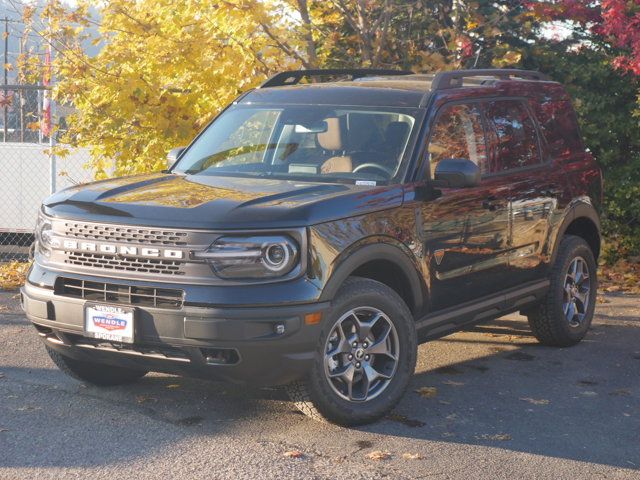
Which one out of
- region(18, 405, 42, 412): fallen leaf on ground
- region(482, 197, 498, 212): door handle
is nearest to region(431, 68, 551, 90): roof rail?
region(482, 197, 498, 212): door handle

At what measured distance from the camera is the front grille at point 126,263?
532 centimetres

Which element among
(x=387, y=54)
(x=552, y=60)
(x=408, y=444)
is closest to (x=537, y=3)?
(x=552, y=60)

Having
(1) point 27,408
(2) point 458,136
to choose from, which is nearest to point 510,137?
(2) point 458,136

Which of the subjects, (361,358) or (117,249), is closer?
(117,249)

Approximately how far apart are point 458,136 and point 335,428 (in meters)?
2.07

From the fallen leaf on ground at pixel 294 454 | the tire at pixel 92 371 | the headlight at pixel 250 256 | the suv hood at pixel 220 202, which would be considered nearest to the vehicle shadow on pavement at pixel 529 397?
the fallen leaf on ground at pixel 294 454

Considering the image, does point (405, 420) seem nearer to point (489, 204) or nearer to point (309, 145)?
point (489, 204)

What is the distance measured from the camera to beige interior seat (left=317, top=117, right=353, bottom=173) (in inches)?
246

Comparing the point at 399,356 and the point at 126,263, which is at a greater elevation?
the point at 126,263

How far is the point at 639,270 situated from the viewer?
11.6 meters

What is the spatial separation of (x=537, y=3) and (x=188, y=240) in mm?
7309

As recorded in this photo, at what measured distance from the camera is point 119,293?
5418mm

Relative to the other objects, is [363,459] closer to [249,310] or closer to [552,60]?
[249,310]

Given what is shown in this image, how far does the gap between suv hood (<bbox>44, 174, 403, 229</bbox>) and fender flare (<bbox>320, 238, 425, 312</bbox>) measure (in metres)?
0.21
